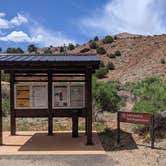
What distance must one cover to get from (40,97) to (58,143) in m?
2.06

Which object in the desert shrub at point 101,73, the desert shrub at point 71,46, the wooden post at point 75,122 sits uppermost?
the desert shrub at point 71,46

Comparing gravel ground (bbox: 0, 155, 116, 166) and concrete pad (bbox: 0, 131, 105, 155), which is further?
concrete pad (bbox: 0, 131, 105, 155)

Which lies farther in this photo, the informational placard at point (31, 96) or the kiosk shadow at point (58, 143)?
the informational placard at point (31, 96)

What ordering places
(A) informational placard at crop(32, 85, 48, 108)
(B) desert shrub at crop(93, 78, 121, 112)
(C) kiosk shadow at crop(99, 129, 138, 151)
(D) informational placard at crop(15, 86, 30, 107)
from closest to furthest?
(C) kiosk shadow at crop(99, 129, 138, 151), (A) informational placard at crop(32, 85, 48, 108), (D) informational placard at crop(15, 86, 30, 107), (B) desert shrub at crop(93, 78, 121, 112)

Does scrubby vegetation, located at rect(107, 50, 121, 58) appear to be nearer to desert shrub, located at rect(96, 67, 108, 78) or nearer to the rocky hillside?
the rocky hillside

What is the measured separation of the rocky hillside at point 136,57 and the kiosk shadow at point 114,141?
3332 cm

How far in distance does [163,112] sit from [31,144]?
4.37 m

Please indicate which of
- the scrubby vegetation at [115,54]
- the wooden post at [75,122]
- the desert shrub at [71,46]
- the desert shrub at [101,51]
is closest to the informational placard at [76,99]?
the wooden post at [75,122]

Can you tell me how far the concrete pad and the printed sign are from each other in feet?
3.61

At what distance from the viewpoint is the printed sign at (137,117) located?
11.6 meters

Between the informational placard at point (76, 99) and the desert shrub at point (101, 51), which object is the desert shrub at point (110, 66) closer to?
the desert shrub at point (101, 51)

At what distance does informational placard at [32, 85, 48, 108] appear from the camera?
45.5 ft

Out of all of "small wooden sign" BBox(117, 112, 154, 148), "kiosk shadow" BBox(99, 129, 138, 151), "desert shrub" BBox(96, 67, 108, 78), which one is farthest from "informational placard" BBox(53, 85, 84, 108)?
"desert shrub" BBox(96, 67, 108, 78)

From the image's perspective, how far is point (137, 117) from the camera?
11.9m
